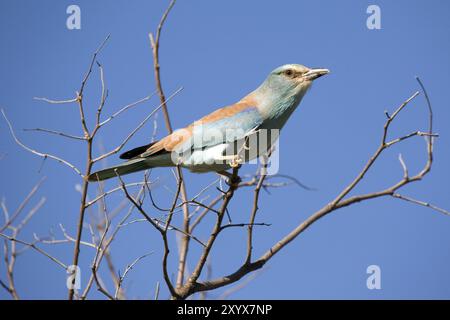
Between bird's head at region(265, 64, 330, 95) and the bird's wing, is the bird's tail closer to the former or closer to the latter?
the bird's wing

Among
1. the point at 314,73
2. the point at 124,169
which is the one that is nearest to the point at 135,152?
the point at 124,169

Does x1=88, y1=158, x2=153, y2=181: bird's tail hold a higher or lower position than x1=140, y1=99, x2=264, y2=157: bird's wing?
lower

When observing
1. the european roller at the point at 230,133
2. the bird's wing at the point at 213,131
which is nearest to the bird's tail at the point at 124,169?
the european roller at the point at 230,133

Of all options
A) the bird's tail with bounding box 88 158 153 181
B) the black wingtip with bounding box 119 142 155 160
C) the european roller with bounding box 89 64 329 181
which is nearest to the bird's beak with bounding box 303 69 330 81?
the european roller with bounding box 89 64 329 181

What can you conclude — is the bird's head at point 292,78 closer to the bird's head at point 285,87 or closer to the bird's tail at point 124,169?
the bird's head at point 285,87

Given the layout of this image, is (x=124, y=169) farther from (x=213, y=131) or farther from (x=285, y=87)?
(x=285, y=87)

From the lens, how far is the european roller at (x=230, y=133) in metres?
6.04

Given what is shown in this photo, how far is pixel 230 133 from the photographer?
617 centimetres

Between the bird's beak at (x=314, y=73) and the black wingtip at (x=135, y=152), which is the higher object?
the bird's beak at (x=314, y=73)

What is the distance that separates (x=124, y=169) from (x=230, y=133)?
4.02 ft

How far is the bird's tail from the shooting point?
245 inches

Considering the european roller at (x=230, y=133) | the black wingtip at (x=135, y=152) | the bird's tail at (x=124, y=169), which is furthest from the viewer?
the black wingtip at (x=135, y=152)
